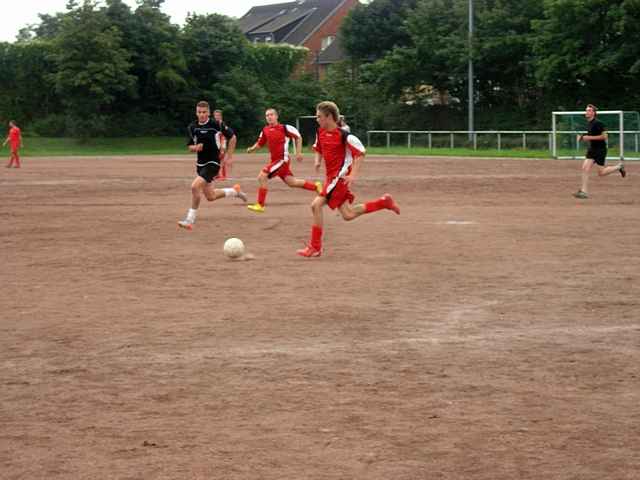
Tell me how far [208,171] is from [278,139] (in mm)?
3619

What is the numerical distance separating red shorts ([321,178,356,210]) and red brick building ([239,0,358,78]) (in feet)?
294

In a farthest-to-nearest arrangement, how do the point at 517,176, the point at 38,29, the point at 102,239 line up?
the point at 38,29
the point at 517,176
the point at 102,239

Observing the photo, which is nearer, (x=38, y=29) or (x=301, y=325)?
(x=301, y=325)

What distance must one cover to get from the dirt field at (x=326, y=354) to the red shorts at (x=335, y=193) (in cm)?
65

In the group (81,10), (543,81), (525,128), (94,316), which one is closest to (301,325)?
(94,316)

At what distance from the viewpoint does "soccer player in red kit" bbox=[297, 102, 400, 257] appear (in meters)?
13.7

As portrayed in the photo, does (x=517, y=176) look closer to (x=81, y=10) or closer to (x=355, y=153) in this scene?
(x=355, y=153)

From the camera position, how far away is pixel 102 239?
16.3 m

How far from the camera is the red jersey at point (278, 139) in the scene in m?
20.6

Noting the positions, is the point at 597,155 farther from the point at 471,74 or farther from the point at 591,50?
the point at 471,74

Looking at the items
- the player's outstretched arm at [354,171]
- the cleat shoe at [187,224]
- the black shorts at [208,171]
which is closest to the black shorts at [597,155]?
the black shorts at [208,171]

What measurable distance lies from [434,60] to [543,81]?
32.9 ft

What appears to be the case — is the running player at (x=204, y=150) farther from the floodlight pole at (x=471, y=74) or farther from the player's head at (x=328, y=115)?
A: the floodlight pole at (x=471, y=74)

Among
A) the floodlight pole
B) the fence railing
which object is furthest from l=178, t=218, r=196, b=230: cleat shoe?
the floodlight pole
